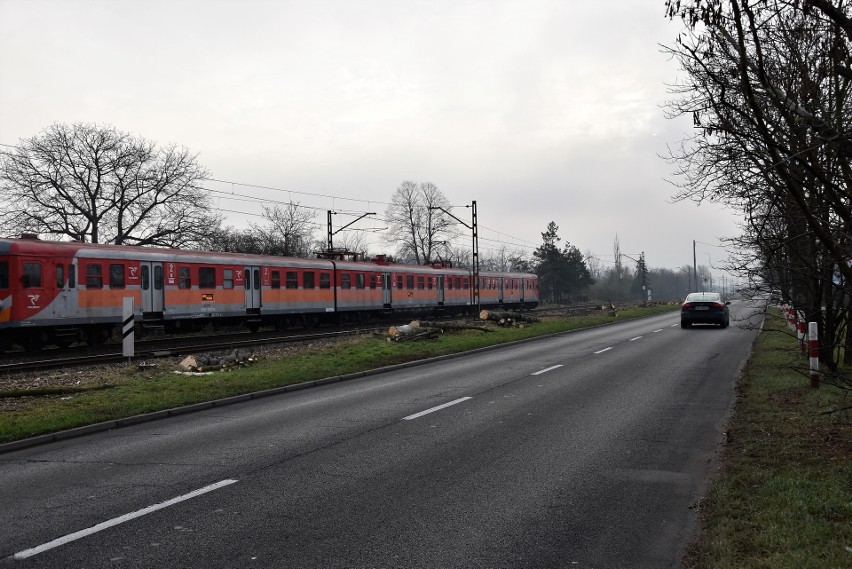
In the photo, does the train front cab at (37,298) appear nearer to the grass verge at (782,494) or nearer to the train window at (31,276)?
the train window at (31,276)

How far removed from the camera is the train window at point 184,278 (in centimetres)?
2295

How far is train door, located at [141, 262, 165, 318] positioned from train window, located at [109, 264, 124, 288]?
79cm

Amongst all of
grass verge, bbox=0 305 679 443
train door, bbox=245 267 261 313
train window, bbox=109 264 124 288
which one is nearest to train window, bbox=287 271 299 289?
train door, bbox=245 267 261 313

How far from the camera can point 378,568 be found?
12.9ft

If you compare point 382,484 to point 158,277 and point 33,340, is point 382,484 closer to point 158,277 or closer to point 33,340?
point 33,340

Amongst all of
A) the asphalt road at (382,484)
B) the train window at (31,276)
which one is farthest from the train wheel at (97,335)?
the asphalt road at (382,484)

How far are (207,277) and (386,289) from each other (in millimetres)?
12442

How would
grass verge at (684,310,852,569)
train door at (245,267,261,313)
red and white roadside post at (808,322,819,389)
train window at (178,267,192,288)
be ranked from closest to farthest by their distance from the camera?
grass verge at (684,310,852,569), red and white roadside post at (808,322,819,389), train window at (178,267,192,288), train door at (245,267,261,313)

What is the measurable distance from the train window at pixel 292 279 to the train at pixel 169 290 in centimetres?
4

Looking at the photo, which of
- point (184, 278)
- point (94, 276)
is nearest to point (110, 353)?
point (94, 276)

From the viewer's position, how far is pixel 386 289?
3478cm

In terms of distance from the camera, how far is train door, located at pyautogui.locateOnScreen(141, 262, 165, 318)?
21797 millimetres

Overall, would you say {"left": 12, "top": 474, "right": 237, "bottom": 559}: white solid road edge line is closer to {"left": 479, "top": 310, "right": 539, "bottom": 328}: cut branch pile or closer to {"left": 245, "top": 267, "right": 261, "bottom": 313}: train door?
{"left": 245, "top": 267, "right": 261, "bottom": 313}: train door

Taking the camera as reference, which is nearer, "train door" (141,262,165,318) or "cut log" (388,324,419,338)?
"train door" (141,262,165,318)
